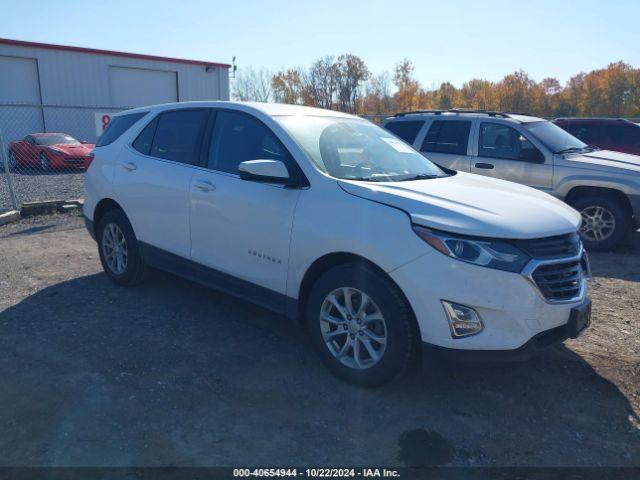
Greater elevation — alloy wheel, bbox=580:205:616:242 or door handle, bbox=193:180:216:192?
door handle, bbox=193:180:216:192

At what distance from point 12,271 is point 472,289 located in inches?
214

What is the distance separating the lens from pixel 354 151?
4.18 meters

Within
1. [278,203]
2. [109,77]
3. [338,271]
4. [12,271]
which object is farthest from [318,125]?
[109,77]

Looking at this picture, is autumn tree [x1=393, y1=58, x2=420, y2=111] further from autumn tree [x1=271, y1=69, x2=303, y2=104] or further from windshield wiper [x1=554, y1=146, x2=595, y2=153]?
windshield wiper [x1=554, y1=146, x2=595, y2=153]

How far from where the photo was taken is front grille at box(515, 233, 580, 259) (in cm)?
314

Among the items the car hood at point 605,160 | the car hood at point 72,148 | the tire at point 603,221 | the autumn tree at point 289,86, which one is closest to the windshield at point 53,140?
the car hood at point 72,148

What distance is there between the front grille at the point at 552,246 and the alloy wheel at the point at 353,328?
957 millimetres

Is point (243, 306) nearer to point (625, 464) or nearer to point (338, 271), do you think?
point (338, 271)

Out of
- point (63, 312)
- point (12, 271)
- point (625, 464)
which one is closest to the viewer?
point (625, 464)

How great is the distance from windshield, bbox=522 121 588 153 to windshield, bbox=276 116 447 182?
369 centimetres

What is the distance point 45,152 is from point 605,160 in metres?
16.7

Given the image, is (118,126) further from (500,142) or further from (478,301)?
(500,142)

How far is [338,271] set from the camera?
11.5 ft

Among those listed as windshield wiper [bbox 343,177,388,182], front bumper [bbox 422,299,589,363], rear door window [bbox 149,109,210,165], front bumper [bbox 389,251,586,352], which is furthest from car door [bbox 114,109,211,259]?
front bumper [bbox 422,299,589,363]
